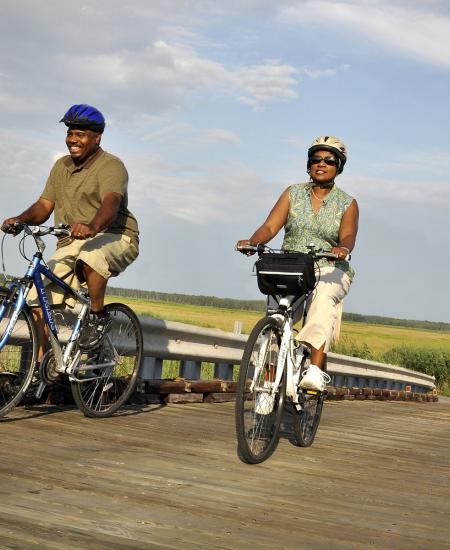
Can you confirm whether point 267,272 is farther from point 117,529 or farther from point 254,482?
point 117,529

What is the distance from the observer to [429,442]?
354 inches

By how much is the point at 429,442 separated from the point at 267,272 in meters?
3.14

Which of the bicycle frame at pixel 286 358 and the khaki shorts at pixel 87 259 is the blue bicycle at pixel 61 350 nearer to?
the khaki shorts at pixel 87 259

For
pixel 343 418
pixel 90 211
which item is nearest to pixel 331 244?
pixel 90 211

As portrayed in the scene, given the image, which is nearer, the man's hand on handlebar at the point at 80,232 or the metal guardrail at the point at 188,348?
the man's hand on handlebar at the point at 80,232

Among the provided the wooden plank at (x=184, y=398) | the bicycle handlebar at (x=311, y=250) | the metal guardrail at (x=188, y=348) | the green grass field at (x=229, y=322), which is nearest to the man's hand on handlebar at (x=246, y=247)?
the bicycle handlebar at (x=311, y=250)

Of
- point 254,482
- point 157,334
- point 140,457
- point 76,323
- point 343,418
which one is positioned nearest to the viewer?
point 254,482

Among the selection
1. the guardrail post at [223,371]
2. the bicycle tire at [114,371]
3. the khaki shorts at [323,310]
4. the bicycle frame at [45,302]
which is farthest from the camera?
the guardrail post at [223,371]

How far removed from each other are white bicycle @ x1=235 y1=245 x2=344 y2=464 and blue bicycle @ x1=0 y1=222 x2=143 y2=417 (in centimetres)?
141

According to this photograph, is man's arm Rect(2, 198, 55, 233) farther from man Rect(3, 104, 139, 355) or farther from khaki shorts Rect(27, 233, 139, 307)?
khaki shorts Rect(27, 233, 139, 307)

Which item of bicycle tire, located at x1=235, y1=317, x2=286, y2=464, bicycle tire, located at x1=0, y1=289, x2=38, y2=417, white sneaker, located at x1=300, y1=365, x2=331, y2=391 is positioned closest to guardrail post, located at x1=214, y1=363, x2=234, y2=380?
white sneaker, located at x1=300, y1=365, x2=331, y2=391

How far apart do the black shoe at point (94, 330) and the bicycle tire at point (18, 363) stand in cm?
56

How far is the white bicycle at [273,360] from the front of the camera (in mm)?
6148

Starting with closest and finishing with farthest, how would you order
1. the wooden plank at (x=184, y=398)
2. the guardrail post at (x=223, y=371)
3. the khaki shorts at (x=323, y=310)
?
the khaki shorts at (x=323, y=310)
the wooden plank at (x=184, y=398)
the guardrail post at (x=223, y=371)
